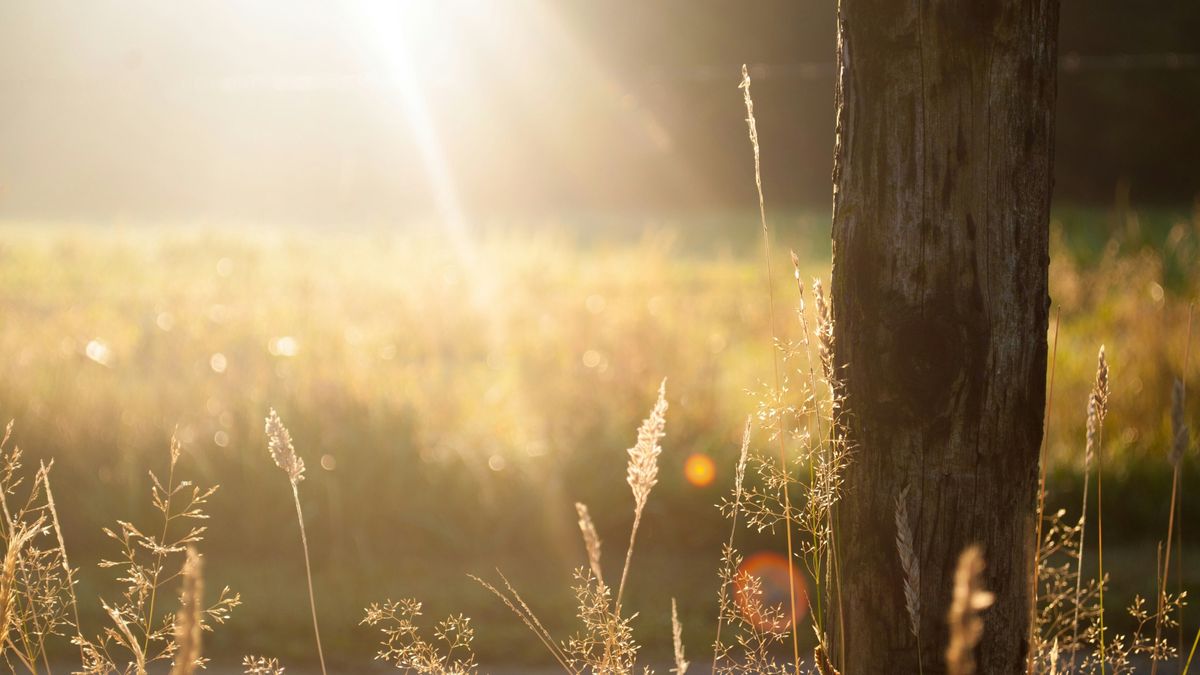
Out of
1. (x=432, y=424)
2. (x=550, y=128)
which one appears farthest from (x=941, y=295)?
(x=550, y=128)

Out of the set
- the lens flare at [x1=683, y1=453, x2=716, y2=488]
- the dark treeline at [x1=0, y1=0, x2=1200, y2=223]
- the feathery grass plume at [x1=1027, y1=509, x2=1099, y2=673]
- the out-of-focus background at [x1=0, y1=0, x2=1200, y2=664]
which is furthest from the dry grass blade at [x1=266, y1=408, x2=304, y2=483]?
the dark treeline at [x1=0, y1=0, x2=1200, y2=223]

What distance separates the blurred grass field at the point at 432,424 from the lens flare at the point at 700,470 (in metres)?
0.03

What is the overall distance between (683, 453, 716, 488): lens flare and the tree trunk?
2.91 meters

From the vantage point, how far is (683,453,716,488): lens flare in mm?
4969

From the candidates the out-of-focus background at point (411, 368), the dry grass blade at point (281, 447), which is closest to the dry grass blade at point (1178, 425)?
the dry grass blade at point (281, 447)

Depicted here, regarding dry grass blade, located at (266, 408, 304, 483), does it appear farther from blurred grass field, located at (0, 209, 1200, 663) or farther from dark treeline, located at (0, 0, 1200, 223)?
dark treeline, located at (0, 0, 1200, 223)

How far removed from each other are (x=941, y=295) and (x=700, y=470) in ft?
10.3

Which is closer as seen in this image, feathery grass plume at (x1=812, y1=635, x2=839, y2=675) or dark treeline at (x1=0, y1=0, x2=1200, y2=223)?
feathery grass plume at (x1=812, y1=635, x2=839, y2=675)

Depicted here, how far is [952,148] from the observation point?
192cm

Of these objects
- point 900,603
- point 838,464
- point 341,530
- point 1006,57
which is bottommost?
point 341,530

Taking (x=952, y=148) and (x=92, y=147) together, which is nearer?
(x=952, y=148)

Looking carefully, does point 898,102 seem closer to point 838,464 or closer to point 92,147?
point 838,464

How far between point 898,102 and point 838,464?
65 centimetres

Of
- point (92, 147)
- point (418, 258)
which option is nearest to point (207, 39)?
point (92, 147)
